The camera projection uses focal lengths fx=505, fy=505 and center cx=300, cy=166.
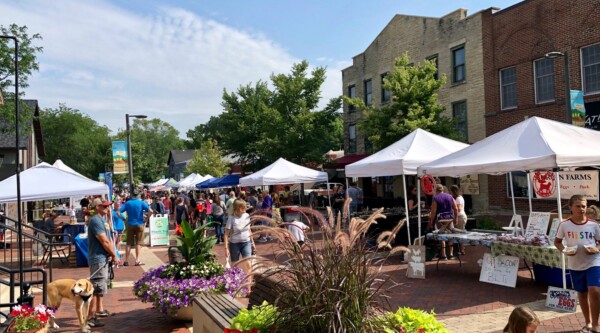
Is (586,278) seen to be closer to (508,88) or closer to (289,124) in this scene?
(508,88)

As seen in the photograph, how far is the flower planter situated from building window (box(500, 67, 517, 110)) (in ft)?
62.4

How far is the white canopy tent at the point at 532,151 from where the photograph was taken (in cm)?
750

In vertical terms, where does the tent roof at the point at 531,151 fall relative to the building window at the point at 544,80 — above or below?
below

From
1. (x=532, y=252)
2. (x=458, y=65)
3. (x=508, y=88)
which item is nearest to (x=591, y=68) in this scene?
(x=508, y=88)

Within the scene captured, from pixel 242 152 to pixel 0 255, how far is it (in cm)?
2023

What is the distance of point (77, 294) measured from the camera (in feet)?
21.3

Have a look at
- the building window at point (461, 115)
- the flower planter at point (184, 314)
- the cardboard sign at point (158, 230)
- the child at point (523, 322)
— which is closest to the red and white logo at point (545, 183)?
the flower planter at point (184, 314)

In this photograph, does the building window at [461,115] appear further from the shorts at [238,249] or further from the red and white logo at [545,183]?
the shorts at [238,249]

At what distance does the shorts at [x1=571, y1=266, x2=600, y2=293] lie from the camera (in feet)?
18.5

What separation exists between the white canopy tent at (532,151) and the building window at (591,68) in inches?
466

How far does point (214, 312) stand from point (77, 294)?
2.67 meters

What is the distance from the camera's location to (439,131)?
21.1m

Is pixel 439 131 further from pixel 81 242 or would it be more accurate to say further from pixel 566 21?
pixel 81 242

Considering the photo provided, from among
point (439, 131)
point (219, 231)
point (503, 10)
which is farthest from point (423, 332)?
point (503, 10)
